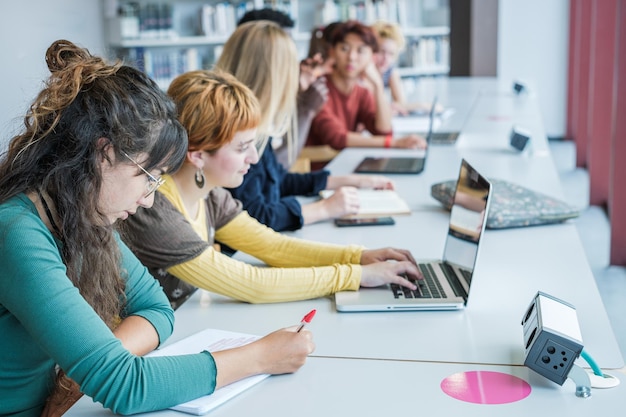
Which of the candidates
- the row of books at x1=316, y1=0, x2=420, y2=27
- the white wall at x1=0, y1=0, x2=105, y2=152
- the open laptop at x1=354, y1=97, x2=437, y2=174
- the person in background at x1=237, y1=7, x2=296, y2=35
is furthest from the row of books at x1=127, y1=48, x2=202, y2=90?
the open laptop at x1=354, y1=97, x2=437, y2=174

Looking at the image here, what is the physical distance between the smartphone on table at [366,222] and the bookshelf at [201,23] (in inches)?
183

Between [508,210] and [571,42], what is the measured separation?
5.78m

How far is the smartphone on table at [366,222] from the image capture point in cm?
243

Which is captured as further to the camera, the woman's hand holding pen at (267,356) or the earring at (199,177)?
the earring at (199,177)

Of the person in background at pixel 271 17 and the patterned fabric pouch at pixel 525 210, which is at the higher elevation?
the person in background at pixel 271 17

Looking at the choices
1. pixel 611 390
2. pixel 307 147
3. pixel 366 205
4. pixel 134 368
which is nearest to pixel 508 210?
pixel 366 205

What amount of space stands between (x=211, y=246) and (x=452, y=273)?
21.7 inches

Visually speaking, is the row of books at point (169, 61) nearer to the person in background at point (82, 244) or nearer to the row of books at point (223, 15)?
the row of books at point (223, 15)

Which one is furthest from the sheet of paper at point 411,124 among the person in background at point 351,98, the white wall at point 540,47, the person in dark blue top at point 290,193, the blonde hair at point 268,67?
the white wall at point 540,47

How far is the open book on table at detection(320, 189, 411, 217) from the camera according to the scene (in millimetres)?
2555

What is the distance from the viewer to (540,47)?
25.4 feet

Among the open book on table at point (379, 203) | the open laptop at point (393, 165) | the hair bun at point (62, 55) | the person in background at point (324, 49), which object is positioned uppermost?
the hair bun at point (62, 55)

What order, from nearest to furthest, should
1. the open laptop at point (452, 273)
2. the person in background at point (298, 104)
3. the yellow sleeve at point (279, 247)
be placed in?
the open laptop at point (452, 273) < the yellow sleeve at point (279, 247) < the person in background at point (298, 104)

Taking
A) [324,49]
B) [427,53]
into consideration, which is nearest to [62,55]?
[324,49]
